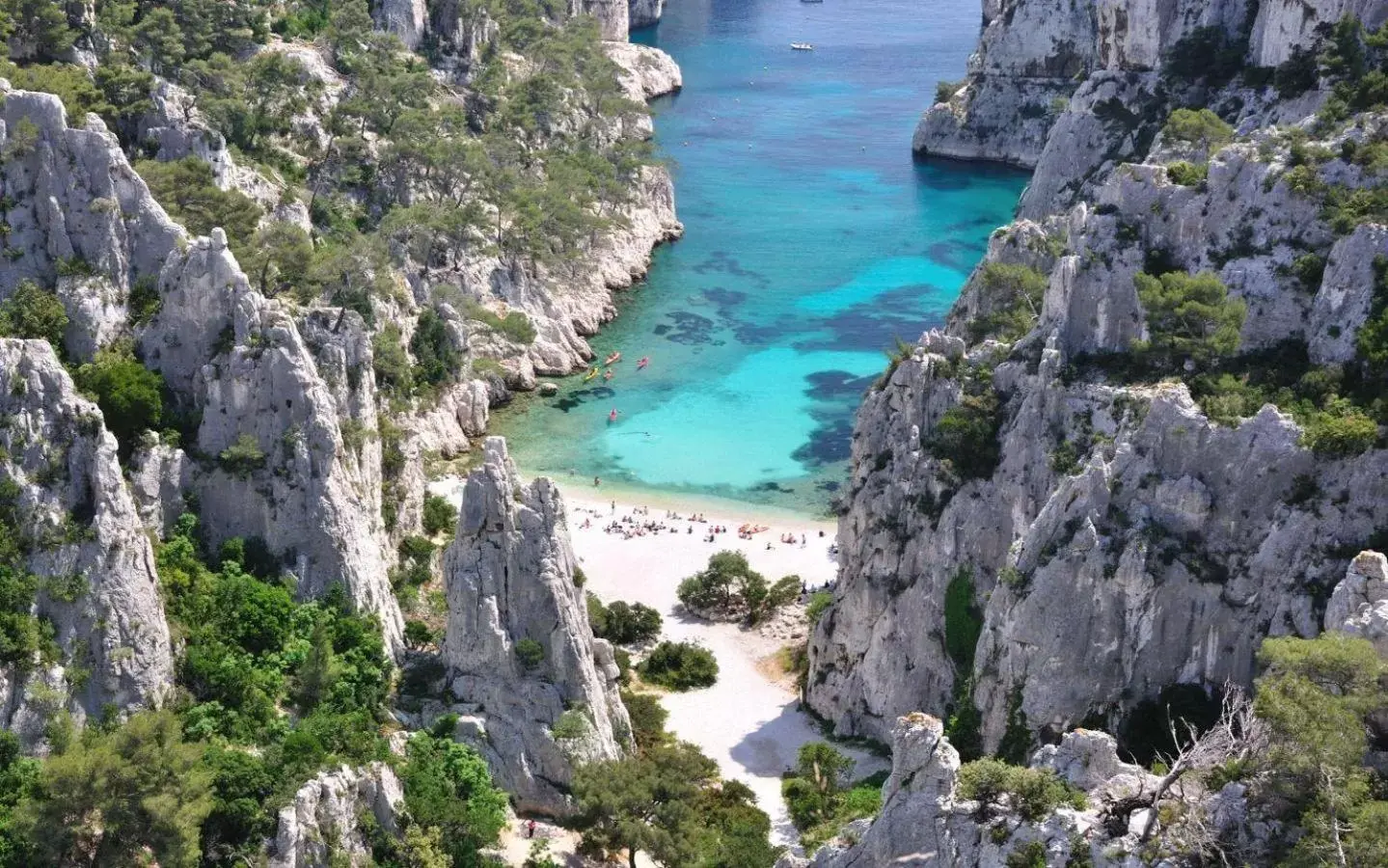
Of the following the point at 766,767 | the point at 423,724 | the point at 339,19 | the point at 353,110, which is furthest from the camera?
the point at 339,19

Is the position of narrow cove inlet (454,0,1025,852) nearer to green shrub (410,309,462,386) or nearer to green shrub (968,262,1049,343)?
green shrub (410,309,462,386)

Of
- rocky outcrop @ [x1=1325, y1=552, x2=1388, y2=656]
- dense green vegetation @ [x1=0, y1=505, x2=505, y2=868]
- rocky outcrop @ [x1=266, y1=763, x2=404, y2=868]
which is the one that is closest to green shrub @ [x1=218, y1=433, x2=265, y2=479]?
dense green vegetation @ [x1=0, y1=505, x2=505, y2=868]

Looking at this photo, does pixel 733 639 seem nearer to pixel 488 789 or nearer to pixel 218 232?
pixel 488 789

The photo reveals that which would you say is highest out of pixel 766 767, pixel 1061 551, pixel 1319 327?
pixel 1319 327

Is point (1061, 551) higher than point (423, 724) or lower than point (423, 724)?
higher

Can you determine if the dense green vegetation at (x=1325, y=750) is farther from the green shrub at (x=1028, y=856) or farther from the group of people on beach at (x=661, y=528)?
the group of people on beach at (x=661, y=528)

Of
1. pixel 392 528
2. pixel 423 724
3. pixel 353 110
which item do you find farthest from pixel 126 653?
pixel 353 110

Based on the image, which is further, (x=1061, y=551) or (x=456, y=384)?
(x=456, y=384)
